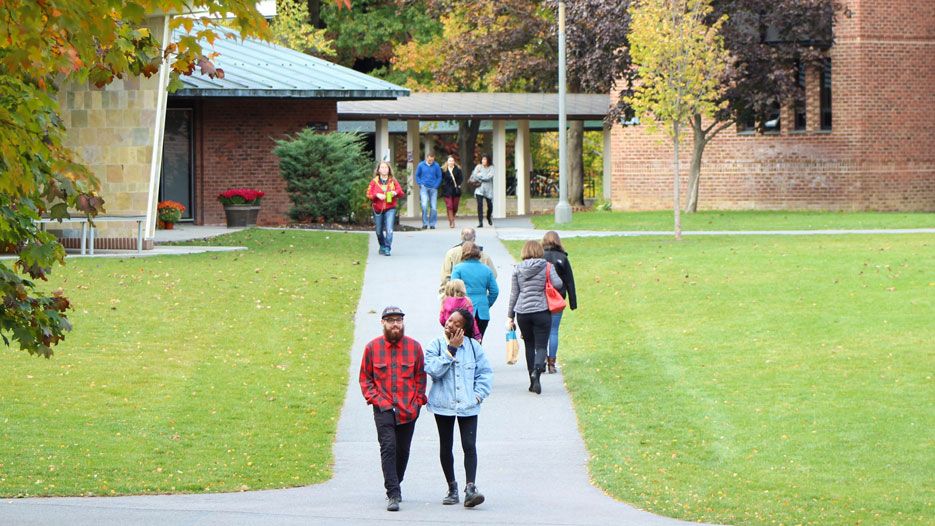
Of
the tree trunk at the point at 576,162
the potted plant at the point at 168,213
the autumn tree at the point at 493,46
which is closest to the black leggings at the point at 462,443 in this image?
the potted plant at the point at 168,213

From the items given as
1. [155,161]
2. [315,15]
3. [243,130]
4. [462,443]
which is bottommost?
[462,443]

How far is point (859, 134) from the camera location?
37.6 meters

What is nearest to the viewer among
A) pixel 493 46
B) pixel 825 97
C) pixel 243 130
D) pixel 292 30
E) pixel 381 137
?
pixel 243 130

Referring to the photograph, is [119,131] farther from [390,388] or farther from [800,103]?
[800,103]

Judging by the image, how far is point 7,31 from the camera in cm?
542

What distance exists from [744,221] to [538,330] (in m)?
20.4

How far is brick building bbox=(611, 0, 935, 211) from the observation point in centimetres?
3744

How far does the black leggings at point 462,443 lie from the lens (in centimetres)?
891

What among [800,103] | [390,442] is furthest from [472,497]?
[800,103]

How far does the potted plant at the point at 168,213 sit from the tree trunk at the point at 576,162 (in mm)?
19999

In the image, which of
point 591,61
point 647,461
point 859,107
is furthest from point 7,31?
point 859,107

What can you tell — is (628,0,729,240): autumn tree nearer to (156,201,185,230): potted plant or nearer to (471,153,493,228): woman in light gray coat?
(471,153,493,228): woman in light gray coat

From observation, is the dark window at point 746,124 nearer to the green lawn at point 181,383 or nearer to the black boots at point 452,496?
the green lawn at point 181,383

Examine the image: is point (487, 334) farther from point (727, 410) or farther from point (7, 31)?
point (7, 31)
